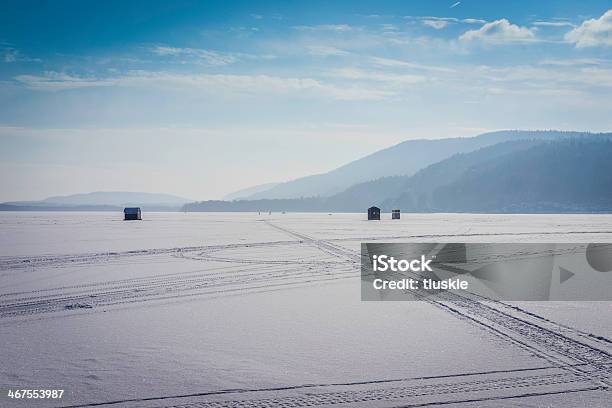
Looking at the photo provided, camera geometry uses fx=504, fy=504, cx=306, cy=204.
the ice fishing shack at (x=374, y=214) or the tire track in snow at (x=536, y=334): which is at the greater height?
the ice fishing shack at (x=374, y=214)

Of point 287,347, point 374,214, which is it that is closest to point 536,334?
point 287,347

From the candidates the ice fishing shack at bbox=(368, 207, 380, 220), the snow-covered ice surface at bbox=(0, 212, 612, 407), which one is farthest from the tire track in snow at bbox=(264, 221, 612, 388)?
the ice fishing shack at bbox=(368, 207, 380, 220)

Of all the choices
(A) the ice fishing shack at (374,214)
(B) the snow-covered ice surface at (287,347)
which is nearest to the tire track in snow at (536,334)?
(B) the snow-covered ice surface at (287,347)

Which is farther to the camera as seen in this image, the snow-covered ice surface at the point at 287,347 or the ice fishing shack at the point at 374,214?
the ice fishing shack at the point at 374,214

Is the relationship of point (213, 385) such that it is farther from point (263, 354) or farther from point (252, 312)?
point (252, 312)

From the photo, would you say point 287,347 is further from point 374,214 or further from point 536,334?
point 374,214

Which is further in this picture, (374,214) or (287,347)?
(374,214)

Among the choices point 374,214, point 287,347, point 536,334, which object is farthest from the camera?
point 374,214

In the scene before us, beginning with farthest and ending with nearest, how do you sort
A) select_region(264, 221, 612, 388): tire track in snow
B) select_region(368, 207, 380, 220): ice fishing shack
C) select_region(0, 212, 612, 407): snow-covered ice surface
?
select_region(368, 207, 380, 220): ice fishing shack < select_region(264, 221, 612, 388): tire track in snow < select_region(0, 212, 612, 407): snow-covered ice surface

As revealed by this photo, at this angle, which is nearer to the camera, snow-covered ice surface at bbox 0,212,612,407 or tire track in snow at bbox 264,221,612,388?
snow-covered ice surface at bbox 0,212,612,407

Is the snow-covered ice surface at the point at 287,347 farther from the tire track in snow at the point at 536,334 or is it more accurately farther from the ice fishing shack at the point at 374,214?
the ice fishing shack at the point at 374,214

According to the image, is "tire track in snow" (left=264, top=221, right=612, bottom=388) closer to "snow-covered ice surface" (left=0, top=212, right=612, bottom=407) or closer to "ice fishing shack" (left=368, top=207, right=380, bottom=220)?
"snow-covered ice surface" (left=0, top=212, right=612, bottom=407)

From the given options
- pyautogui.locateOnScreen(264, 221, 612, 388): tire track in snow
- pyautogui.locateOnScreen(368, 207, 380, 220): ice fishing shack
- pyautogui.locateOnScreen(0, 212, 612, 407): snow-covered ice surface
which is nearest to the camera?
pyautogui.locateOnScreen(0, 212, 612, 407): snow-covered ice surface

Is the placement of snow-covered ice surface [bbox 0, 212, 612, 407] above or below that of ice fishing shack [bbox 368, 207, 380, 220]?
below
